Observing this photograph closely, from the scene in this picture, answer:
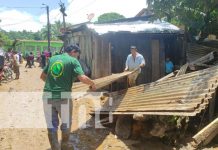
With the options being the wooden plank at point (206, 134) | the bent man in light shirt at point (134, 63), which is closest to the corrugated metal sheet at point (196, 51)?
the bent man in light shirt at point (134, 63)

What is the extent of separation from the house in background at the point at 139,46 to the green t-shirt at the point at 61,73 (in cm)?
766

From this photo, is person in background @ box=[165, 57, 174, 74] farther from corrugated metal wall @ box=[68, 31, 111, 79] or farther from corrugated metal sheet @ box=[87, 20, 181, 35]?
corrugated metal wall @ box=[68, 31, 111, 79]

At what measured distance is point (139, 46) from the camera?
45.8ft

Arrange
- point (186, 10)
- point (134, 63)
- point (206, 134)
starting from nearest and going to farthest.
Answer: point (206, 134), point (134, 63), point (186, 10)

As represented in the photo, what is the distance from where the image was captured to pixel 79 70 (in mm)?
5484

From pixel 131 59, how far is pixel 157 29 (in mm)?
4422

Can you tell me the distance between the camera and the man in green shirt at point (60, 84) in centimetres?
550

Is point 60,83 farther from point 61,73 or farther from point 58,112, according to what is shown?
point 58,112

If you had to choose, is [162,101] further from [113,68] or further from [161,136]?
[113,68]

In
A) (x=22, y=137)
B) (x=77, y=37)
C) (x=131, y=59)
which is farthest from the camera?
(x=77, y=37)

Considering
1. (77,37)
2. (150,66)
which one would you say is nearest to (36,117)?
(150,66)

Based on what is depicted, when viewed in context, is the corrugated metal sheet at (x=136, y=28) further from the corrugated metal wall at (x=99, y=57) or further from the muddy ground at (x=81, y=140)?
the muddy ground at (x=81, y=140)

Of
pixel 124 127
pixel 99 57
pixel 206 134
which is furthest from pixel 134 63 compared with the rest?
pixel 206 134

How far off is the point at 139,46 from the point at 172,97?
25.9ft
